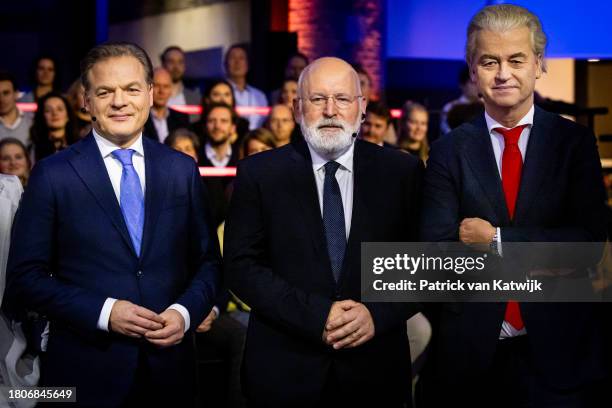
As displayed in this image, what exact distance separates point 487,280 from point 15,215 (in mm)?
1447

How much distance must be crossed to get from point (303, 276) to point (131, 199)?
1.76ft

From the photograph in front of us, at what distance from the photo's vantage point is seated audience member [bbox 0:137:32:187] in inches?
208

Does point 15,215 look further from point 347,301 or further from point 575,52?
point 575,52

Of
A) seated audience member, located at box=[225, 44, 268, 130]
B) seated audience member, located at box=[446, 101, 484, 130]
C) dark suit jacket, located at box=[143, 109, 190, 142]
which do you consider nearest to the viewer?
seated audience member, located at box=[446, 101, 484, 130]

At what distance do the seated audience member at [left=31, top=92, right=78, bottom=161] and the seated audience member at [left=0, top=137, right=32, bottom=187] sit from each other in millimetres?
514

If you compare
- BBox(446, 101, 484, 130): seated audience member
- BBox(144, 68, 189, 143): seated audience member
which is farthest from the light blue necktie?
BBox(144, 68, 189, 143): seated audience member

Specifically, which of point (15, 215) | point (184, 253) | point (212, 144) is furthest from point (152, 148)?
point (212, 144)

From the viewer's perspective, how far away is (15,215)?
294 centimetres

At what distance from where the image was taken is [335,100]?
2.75m

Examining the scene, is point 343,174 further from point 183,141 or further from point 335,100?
point 183,141

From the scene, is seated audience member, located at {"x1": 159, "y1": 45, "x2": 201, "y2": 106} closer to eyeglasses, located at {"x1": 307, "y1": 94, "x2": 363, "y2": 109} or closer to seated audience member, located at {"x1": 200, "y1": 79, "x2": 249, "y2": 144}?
seated audience member, located at {"x1": 200, "y1": 79, "x2": 249, "y2": 144}

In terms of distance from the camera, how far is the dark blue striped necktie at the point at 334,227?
2686mm

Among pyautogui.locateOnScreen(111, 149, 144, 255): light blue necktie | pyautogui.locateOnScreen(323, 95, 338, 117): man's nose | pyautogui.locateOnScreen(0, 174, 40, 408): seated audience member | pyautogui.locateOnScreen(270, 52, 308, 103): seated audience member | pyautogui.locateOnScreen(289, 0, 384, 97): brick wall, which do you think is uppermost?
pyautogui.locateOnScreen(289, 0, 384, 97): brick wall

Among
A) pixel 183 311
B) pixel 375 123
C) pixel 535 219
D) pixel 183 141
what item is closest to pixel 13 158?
pixel 183 141
